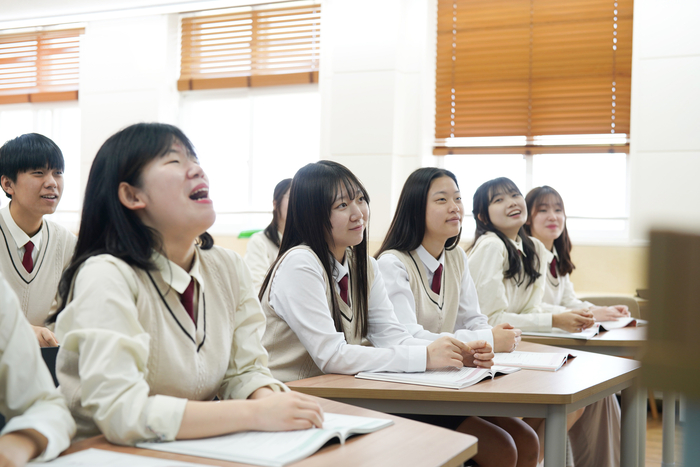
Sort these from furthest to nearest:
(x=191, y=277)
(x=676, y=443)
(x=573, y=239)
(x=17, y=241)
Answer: (x=573, y=239) < (x=17, y=241) < (x=191, y=277) < (x=676, y=443)

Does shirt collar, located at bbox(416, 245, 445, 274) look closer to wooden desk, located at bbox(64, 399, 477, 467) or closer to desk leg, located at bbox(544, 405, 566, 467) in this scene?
desk leg, located at bbox(544, 405, 566, 467)

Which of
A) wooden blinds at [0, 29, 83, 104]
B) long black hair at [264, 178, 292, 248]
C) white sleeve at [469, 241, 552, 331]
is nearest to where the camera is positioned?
white sleeve at [469, 241, 552, 331]

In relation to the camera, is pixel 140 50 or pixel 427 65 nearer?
pixel 427 65

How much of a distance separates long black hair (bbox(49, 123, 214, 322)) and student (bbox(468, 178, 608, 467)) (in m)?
1.92

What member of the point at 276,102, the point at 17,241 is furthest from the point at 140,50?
the point at 17,241

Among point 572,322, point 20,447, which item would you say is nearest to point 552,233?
point 572,322

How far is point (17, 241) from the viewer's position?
252 cm

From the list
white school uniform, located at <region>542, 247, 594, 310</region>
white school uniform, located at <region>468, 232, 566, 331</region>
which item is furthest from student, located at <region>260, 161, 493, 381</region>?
white school uniform, located at <region>542, 247, 594, 310</region>

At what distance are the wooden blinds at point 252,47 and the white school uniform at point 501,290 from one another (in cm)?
261

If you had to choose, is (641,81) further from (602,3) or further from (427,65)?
(427,65)

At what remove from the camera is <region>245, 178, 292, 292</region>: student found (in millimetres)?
3896

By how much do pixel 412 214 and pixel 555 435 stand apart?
42.4 inches

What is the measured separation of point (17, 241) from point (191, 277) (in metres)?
1.63

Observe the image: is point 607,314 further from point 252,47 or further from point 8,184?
point 252,47
